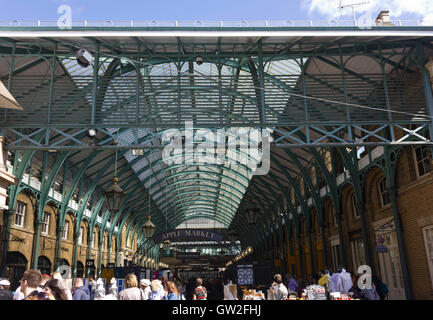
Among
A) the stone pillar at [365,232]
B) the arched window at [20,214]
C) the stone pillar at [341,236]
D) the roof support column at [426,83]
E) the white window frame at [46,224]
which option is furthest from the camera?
the white window frame at [46,224]

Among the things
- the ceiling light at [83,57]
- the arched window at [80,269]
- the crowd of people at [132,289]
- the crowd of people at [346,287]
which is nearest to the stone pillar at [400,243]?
the crowd of people at [346,287]

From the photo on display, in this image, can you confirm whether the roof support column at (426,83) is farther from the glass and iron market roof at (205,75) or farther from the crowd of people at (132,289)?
the crowd of people at (132,289)

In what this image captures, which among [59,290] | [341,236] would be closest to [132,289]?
[59,290]

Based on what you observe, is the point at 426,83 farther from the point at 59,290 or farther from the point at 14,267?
the point at 14,267

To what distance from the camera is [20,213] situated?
20922 mm

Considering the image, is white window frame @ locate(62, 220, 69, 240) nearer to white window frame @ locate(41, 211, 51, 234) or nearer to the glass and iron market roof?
white window frame @ locate(41, 211, 51, 234)

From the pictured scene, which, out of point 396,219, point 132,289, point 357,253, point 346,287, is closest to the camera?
point 132,289

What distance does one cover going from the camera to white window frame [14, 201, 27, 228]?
20.7m

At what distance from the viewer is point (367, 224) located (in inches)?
752

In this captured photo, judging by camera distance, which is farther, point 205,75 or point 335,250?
point 335,250

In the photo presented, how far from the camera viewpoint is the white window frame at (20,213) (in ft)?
67.8

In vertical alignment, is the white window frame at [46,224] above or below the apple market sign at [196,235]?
above

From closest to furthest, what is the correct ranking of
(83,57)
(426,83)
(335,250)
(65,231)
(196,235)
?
(83,57) < (426,83) < (196,235) < (335,250) < (65,231)

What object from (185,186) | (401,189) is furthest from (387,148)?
(185,186)
